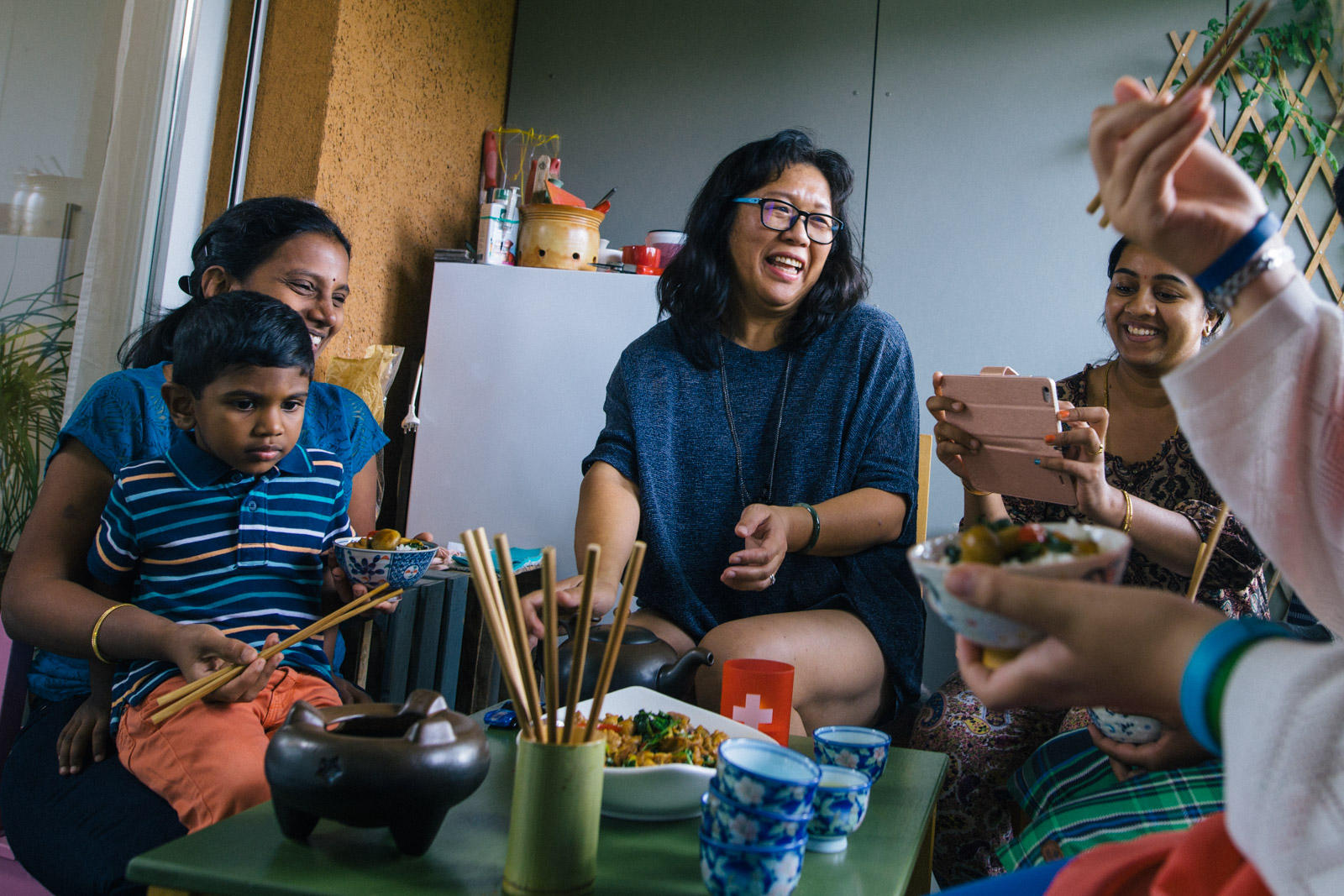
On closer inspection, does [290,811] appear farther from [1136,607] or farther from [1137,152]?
[1137,152]

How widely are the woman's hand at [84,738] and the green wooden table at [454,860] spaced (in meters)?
0.36

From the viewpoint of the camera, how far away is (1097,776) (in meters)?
0.85

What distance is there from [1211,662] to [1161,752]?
1.29 feet

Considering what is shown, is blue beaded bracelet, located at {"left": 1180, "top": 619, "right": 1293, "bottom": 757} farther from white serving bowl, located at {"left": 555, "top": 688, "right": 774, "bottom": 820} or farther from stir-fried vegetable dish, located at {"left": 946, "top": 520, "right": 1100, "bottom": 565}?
white serving bowl, located at {"left": 555, "top": 688, "right": 774, "bottom": 820}

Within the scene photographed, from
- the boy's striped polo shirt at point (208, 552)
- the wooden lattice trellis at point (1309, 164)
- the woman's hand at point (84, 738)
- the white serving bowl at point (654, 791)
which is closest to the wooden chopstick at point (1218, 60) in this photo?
the white serving bowl at point (654, 791)

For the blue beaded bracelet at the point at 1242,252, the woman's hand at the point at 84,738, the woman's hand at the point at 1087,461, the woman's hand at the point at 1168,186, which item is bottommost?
the woman's hand at the point at 84,738

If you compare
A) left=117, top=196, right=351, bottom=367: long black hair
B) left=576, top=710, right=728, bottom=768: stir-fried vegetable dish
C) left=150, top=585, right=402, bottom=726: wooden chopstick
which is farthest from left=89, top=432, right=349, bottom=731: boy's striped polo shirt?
left=576, top=710, right=728, bottom=768: stir-fried vegetable dish

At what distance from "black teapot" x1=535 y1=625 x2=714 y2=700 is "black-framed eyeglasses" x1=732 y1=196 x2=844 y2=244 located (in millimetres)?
721

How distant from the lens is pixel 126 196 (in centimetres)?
168

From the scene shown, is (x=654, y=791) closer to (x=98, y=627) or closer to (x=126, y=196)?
(x=98, y=627)

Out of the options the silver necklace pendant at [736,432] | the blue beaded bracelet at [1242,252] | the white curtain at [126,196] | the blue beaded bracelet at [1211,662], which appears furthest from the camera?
the white curtain at [126,196]

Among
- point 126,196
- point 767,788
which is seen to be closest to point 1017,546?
point 767,788

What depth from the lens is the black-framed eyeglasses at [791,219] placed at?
1401mm

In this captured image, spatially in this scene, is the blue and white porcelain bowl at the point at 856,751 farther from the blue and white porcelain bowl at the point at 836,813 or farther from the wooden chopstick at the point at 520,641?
the wooden chopstick at the point at 520,641
